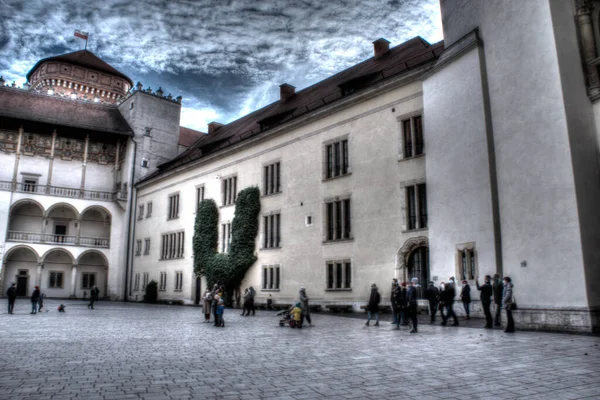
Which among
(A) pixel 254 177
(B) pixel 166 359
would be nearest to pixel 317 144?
(A) pixel 254 177

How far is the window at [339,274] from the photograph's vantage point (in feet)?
83.4

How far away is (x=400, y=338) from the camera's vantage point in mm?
12969

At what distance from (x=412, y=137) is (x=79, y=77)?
161 feet

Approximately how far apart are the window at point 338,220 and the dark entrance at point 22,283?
33416 mm

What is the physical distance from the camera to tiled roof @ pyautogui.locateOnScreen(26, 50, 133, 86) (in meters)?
56.9

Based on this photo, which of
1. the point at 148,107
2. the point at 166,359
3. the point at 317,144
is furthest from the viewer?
the point at 148,107

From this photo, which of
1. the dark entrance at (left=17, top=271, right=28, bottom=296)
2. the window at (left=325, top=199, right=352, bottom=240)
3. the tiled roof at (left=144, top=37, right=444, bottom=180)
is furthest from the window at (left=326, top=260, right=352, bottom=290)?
the dark entrance at (left=17, top=271, right=28, bottom=296)

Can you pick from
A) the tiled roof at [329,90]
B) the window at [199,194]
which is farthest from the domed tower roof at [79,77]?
the window at [199,194]

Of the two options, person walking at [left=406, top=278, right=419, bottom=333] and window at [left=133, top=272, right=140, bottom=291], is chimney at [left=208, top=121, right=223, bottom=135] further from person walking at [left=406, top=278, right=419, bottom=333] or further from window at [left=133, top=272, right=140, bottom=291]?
person walking at [left=406, top=278, right=419, bottom=333]

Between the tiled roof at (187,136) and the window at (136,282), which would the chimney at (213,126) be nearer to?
the tiled roof at (187,136)

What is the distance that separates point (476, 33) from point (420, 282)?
37.1 ft

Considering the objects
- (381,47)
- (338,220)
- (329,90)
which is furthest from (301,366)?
(381,47)

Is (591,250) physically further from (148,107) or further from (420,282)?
(148,107)

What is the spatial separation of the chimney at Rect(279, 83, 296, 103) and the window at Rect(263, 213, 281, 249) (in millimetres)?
11469
